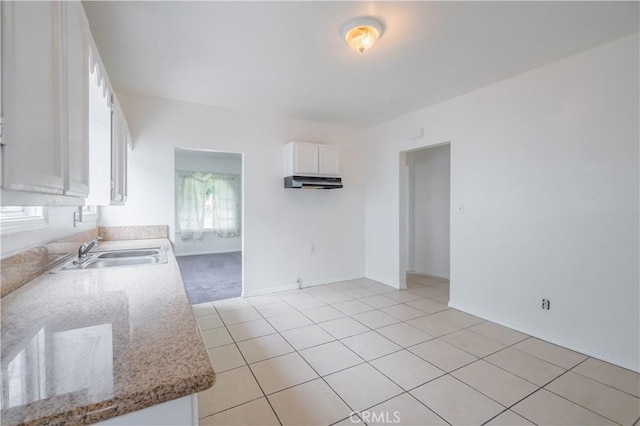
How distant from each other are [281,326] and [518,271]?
2499 mm

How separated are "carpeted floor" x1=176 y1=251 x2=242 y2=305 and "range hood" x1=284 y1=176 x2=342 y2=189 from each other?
1.77 meters

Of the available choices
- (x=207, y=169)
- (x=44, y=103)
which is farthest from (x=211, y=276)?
(x=44, y=103)

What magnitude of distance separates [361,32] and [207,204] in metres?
6.29

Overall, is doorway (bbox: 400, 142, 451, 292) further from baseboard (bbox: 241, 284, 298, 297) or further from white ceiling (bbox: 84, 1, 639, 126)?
baseboard (bbox: 241, 284, 298, 297)

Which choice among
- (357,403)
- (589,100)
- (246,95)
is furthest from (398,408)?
(246,95)

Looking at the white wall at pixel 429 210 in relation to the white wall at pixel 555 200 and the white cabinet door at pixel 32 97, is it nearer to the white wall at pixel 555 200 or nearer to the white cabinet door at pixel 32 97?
the white wall at pixel 555 200

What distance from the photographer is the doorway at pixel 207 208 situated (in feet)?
22.8

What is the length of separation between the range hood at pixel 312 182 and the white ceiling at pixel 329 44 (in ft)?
3.53

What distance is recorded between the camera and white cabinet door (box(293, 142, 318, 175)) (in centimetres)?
393

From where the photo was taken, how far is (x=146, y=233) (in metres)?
3.29

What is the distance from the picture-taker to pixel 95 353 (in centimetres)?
79

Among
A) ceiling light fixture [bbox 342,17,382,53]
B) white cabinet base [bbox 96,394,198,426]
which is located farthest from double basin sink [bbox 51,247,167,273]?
ceiling light fixture [bbox 342,17,382,53]

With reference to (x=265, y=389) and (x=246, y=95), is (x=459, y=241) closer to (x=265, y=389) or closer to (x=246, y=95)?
(x=265, y=389)

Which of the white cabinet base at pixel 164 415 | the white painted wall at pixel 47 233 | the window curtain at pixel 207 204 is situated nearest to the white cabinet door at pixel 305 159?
the white painted wall at pixel 47 233
